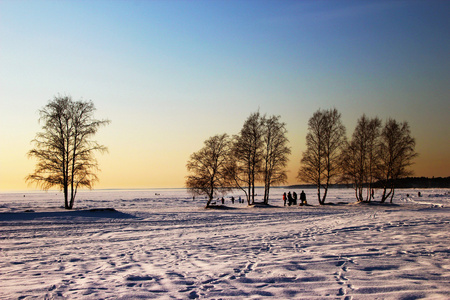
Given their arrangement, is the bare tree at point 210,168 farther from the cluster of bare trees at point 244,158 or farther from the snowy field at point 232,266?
the snowy field at point 232,266

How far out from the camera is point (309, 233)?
12234 millimetres

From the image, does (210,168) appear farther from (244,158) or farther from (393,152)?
(393,152)

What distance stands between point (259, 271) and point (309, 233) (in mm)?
6501

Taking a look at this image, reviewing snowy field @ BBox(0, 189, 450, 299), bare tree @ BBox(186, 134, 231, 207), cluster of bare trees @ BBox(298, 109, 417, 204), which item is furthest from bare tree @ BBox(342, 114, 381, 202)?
snowy field @ BBox(0, 189, 450, 299)

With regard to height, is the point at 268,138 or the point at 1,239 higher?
the point at 268,138

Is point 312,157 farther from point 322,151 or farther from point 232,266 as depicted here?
point 232,266

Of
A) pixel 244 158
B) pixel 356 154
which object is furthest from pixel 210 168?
pixel 356 154

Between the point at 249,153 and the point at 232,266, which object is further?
the point at 249,153

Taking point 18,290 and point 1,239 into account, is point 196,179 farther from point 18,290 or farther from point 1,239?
point 18,290

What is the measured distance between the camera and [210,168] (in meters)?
35.8

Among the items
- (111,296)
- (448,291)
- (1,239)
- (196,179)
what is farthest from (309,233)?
(196,179)

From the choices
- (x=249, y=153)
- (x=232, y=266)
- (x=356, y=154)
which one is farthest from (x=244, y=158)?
(x=232, y=266)

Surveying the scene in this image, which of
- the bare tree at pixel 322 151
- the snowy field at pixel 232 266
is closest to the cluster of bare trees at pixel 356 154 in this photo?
the bare tree at pixel 322 151

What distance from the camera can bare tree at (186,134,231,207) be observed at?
116 feet
